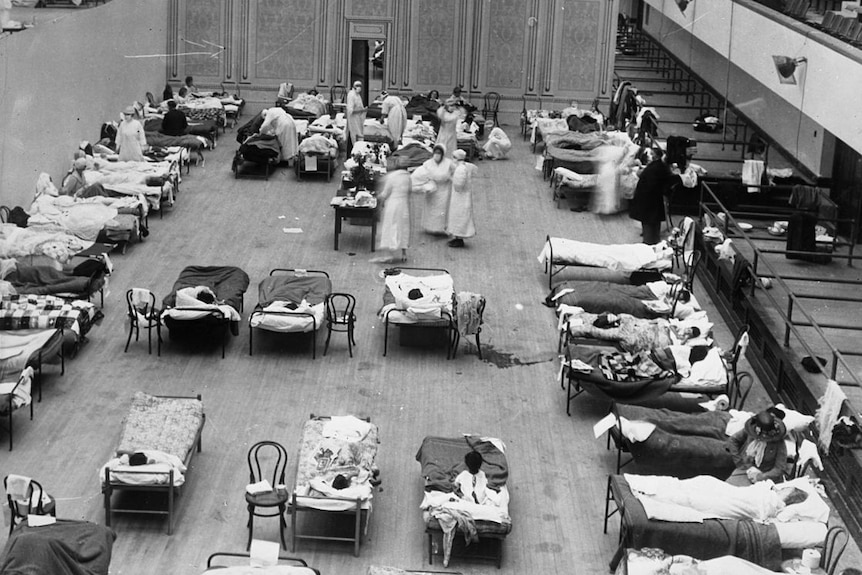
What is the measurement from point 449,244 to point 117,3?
9.48 m

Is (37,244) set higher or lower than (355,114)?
lower

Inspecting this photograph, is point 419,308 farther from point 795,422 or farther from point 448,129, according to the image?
point 448,129

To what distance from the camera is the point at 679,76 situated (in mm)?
39250

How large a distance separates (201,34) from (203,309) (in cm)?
1561

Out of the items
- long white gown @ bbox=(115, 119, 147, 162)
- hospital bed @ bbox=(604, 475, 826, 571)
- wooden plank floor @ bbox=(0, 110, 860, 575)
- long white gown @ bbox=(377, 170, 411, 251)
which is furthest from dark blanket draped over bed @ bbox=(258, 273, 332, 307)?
long white gown @ bbox=(115, 119, 147, 162)

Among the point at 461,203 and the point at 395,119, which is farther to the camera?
the point at 395,119

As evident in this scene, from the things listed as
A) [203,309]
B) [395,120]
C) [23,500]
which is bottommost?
[23,500]

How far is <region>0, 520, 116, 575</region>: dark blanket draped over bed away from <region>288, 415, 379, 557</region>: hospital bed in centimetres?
178

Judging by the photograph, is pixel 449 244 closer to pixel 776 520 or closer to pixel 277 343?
pixel 277 343

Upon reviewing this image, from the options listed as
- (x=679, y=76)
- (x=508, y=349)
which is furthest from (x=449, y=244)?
(x=679, y=76)

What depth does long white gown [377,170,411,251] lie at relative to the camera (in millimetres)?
19922

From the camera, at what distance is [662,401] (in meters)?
15.0

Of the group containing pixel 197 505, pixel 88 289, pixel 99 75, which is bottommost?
pixel 197 505

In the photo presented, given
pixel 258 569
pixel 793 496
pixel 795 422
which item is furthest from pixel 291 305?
pixel 793 496
